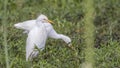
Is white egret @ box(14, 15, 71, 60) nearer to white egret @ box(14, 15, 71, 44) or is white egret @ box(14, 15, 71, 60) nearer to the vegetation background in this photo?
white egret @ box(14, 15, 71, 44)

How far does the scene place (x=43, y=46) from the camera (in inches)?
221

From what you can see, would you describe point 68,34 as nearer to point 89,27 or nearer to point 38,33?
point 38,33

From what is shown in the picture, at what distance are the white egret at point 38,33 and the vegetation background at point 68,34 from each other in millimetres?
101

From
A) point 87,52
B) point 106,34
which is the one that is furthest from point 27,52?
point 87,52

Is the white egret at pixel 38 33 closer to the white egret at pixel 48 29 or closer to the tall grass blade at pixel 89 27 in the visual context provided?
the white egret at pixel 48 29

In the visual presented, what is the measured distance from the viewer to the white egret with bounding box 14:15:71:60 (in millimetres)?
5552

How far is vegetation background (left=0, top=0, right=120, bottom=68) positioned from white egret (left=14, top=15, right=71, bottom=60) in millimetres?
101

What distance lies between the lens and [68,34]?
6387 millimetres

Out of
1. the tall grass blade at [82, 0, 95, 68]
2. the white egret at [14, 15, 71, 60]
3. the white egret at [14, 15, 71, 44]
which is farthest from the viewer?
the white egret at [14, 15, 71, 44]

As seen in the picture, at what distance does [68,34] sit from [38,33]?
734 mm

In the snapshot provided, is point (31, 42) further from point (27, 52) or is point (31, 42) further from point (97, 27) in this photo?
point (97, 27)

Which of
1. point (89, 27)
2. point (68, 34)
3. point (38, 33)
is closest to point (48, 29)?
point (38, 33)

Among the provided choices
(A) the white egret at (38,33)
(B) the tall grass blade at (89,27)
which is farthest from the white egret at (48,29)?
(B) the tall grass blade at (89,27)

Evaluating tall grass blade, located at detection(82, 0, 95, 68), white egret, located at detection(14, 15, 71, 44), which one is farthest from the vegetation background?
tall grass blade, located at detection(82, 0, 95, 68)
